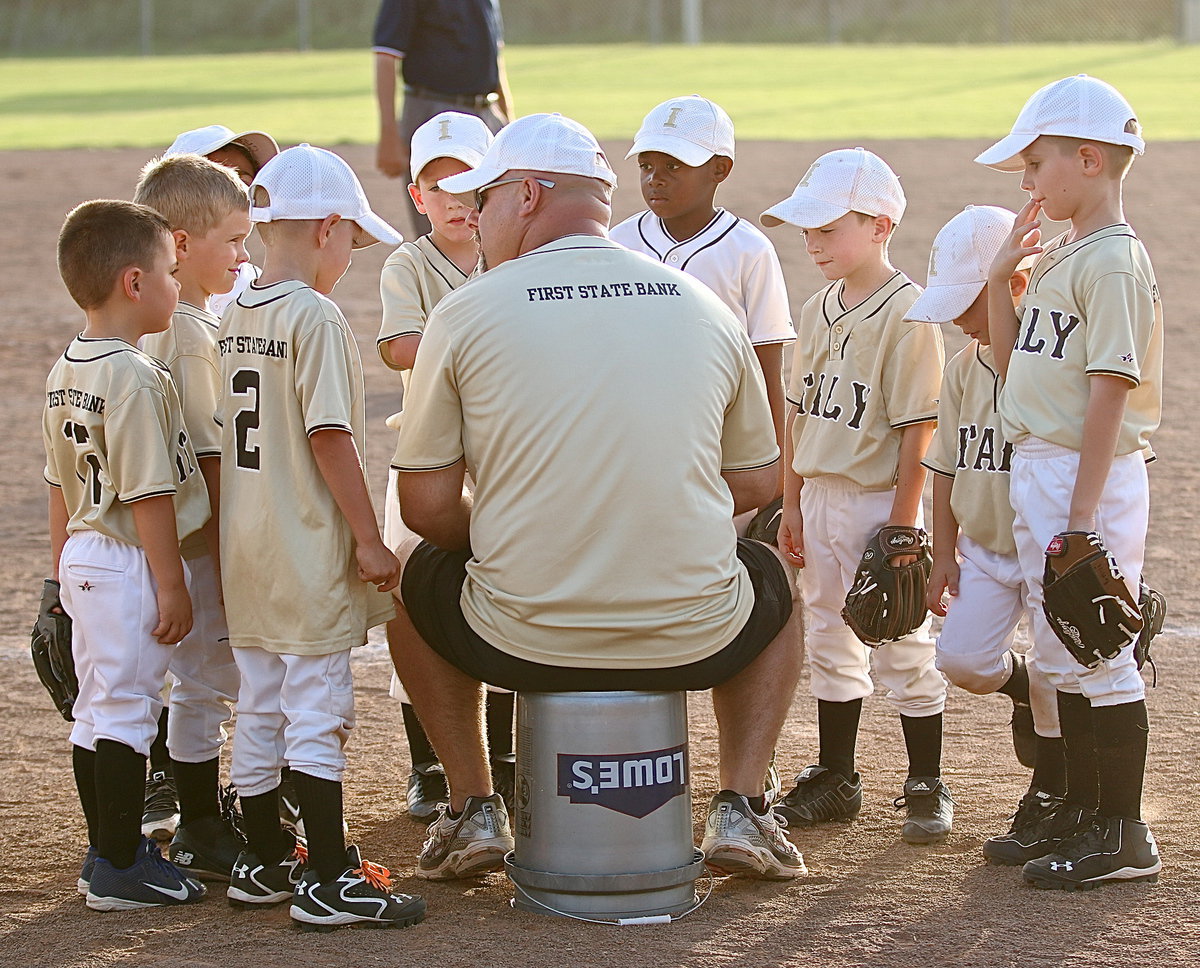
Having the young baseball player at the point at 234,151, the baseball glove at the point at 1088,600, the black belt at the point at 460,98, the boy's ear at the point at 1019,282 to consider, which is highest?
the black belt at the point at 460,98

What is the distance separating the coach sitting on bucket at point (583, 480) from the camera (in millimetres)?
3352

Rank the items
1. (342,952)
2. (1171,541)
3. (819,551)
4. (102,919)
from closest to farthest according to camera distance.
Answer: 1. (342,952)
2. (102,919)
3. (819,551)
4. (1171,541)

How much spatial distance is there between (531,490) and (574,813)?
2.24 ft

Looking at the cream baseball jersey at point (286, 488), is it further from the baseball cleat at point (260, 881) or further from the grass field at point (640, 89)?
the grass field at point (640, 89)

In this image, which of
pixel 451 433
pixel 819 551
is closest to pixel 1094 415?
pixel 819 551

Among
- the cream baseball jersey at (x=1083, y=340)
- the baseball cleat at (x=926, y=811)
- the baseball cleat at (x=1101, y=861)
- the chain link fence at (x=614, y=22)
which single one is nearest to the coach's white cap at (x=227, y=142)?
the cream baseball jersey at (x=1083, y=340)

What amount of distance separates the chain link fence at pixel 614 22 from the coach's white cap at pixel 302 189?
34800 mm

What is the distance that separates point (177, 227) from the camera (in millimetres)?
3932

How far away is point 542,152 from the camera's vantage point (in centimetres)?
350

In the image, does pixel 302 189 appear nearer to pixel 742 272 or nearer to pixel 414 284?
pixel 414 284

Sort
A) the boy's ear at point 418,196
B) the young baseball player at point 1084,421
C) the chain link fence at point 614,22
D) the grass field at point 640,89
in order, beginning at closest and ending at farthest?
the young baseball player at point 1084,421
the boy's ear at point 418,196
the grass field at point 640,89
the chain link fence at point 614,22

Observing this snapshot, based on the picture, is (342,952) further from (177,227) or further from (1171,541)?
(1171,541)

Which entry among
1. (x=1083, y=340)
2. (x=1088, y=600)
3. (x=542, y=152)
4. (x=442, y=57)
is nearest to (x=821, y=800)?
(x=1088, y=600)

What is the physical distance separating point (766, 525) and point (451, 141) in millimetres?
1353
